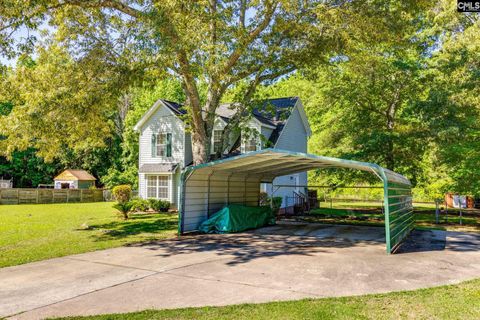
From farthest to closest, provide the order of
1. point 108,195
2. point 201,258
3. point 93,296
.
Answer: point 108,195 < point 201,258 < point 93,296

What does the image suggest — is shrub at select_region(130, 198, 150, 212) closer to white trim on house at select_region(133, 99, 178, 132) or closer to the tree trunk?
white trim on house at select_region(133, 99, 178, 132)

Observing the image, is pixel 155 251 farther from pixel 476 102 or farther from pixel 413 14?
pixel 476 102

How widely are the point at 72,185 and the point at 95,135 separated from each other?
2376 centimetres

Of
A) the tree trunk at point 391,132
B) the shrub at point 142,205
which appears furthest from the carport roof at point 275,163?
the shrub at point 142,205

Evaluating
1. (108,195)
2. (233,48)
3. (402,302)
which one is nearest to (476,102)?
(233,48)

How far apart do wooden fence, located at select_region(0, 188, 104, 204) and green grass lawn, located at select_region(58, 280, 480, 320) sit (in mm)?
26336

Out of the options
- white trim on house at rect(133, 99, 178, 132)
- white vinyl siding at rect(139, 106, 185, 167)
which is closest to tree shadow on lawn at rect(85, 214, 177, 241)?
white vinyl siding at rect(139, 106, 185, 167)

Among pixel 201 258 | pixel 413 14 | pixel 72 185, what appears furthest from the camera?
pixel 72 185

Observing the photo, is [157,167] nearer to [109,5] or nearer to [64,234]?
[64,234]

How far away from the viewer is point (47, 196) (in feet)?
94.3

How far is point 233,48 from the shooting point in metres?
11.8

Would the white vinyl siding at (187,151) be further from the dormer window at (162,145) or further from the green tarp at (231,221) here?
the green tarp at (231,221)

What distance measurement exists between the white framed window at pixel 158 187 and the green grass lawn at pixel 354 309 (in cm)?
1744

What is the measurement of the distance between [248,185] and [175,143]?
7118 mm
